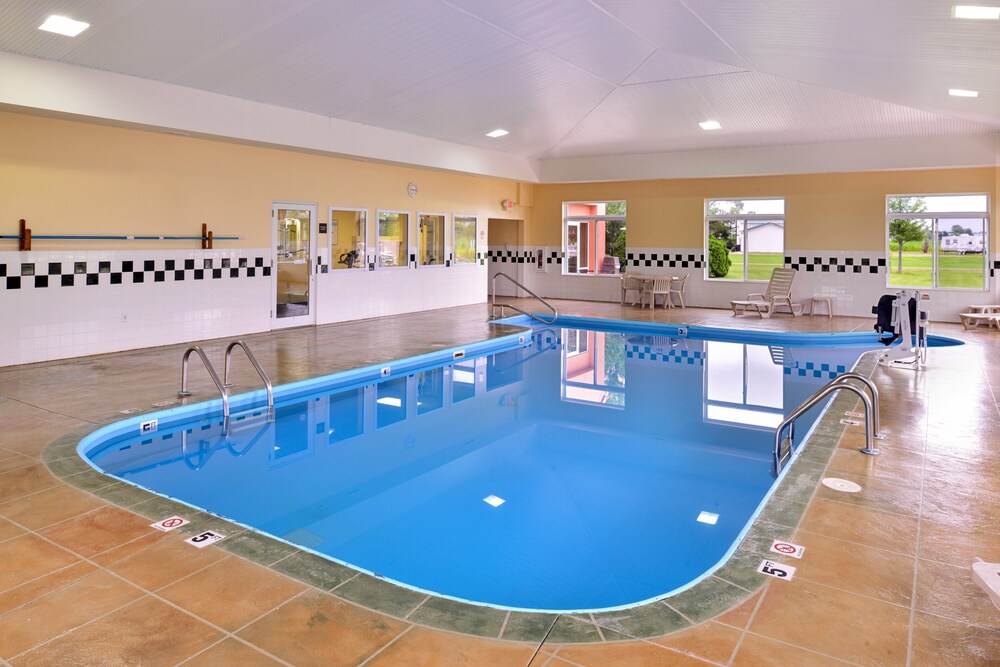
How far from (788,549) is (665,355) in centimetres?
638

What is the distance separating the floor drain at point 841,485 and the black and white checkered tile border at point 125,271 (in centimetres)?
736

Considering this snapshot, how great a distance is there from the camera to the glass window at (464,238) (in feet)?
43.6

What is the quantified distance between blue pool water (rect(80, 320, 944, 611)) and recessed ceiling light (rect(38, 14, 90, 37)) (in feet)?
11.2

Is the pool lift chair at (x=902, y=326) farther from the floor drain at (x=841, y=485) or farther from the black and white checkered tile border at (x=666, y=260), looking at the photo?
the black and white checkered tile border at (x=666, y=260)

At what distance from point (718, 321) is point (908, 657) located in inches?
369

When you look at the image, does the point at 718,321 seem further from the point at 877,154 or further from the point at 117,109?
the point at 117,109

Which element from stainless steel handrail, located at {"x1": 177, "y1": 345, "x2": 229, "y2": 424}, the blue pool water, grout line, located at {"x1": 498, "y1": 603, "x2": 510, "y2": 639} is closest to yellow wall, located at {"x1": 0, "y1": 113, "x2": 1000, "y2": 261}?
stainless steel handrail, located at {"x1": 177, "y1": 345, "x2": 229, "y2": 424}

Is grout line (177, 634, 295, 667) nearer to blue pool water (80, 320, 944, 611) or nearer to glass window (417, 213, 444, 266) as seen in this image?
blue pool water (80, 320, 944, 611)

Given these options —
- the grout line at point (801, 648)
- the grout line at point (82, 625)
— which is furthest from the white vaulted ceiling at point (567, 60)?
the grout line at point (82, 625)

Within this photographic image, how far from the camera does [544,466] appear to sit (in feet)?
16.5

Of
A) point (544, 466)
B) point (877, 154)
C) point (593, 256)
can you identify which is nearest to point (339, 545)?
point (544, 466)

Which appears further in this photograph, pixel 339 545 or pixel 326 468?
pixel 326 468

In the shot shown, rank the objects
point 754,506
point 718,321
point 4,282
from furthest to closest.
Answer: point 718,321
point 4,282
point 754,506

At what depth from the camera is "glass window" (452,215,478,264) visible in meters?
13.3
